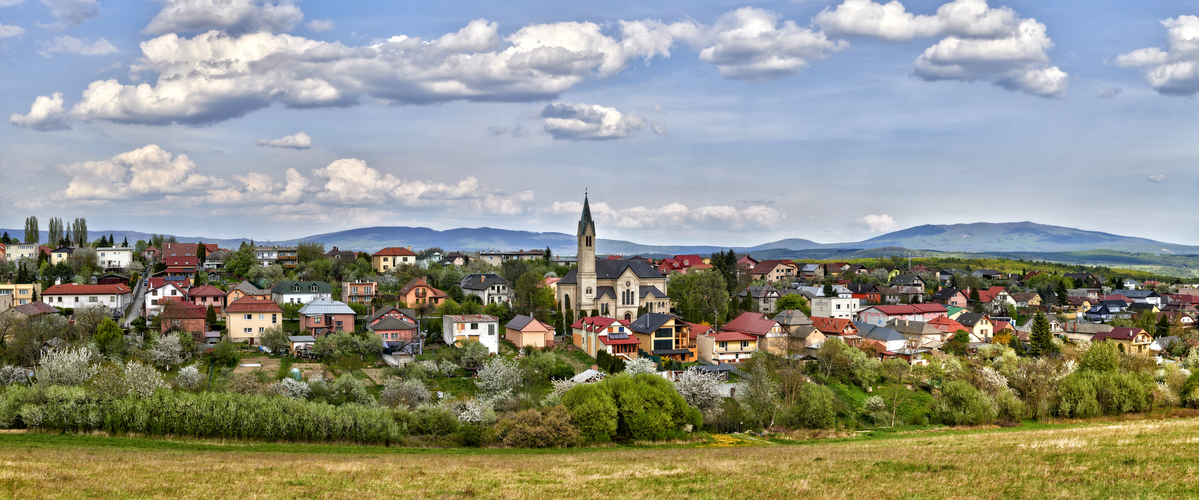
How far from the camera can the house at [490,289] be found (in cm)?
8562

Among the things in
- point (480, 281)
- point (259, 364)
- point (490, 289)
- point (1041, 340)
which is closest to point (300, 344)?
point (259, 364)

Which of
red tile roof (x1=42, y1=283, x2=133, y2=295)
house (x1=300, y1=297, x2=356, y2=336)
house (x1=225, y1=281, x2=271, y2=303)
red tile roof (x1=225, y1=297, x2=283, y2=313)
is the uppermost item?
red tile roof (x1=42, y1=283, x2=133, y2=295)

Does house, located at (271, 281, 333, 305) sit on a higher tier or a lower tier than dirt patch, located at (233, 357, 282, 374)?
higher

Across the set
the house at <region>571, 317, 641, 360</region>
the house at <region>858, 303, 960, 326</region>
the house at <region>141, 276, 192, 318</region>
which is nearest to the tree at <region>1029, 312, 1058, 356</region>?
the house at <region>858, 303, 960, 326</region>

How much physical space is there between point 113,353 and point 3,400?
64.4 feet

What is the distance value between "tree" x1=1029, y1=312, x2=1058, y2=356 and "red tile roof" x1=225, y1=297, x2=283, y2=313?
6916 centimetres

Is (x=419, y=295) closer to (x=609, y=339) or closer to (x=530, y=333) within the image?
(x=530, y=333)

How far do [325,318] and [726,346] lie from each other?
34590 millimetres

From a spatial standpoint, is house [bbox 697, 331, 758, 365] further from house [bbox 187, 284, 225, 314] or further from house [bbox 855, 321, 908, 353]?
house [bbox 187, 284, 225, 314]

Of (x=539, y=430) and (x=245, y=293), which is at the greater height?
(x=245, y=293)

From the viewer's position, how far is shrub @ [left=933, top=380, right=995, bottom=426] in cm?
4656

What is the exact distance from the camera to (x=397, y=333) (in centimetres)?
6500

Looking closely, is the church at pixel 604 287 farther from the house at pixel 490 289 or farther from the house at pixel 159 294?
the house at pixel 159 294

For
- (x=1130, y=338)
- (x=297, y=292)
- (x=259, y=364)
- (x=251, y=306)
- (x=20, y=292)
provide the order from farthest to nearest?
(x=1130, y=338)
(x=297, y=292)
(x=20, y=292)
(x=251, y=306)
(x=259, y=364)
